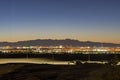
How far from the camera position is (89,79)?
83.4 ft

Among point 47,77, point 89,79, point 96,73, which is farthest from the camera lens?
point 47,77

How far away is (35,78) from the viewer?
91.4 feet

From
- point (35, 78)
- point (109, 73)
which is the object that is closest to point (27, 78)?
point (35, 78)

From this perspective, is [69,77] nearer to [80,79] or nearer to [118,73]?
[80,79]

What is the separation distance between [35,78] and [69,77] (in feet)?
9.21

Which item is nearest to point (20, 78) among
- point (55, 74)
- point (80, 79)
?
point (55, 74)

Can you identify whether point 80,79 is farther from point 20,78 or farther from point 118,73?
point 20,78

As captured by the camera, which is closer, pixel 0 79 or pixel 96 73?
pixel 96 73

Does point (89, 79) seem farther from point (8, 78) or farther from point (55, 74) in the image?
point (8, 78)

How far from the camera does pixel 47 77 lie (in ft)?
96.2

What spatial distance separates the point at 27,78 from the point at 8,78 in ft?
9.69

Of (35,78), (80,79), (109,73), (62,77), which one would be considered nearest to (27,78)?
(35,78)

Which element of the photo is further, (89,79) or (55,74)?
(55,74)

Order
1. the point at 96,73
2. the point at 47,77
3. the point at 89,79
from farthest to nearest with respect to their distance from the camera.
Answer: the point at 47,77 → the point at 96,73 → the point at 89,79
